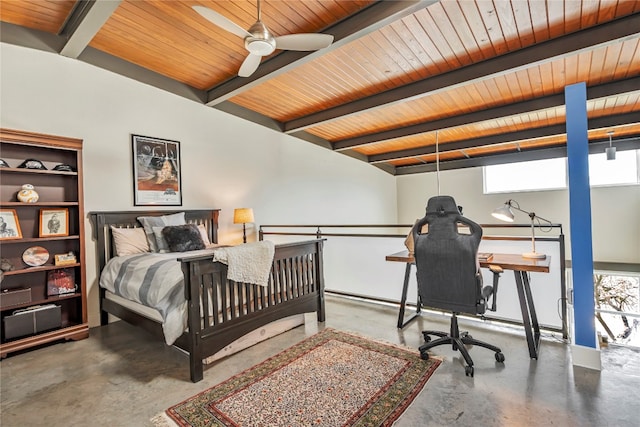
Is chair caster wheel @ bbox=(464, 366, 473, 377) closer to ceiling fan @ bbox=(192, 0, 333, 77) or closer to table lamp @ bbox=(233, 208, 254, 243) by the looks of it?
ceiling fan @ bbox=(192, 0, 333, 77)

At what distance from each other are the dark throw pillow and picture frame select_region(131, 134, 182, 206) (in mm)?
683

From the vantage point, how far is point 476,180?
807 cm

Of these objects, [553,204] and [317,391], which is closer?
[317,391]

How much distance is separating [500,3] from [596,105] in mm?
3402

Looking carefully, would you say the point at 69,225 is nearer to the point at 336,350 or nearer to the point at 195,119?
the point at 195,119

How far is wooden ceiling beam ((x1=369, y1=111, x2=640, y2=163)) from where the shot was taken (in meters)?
5.00

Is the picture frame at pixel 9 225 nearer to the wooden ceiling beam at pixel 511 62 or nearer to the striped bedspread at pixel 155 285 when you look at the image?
the striped bedspread at pixel 155 285

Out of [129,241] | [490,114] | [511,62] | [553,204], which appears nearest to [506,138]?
[490,114]

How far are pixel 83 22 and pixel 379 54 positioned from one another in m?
2.97

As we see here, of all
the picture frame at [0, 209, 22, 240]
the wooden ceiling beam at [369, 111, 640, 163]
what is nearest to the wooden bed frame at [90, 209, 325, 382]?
the picture frame at [0, 209, 22, 240]

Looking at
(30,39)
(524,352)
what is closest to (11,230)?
(30,39)

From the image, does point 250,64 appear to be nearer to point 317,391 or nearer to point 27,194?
point 27,194

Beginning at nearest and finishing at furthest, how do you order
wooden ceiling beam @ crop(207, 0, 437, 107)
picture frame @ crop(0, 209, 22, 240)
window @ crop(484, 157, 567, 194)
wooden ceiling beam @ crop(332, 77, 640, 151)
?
wooden ceiling beam @ crop(207, 0, 437, 107)
picture frame @ crop(0, 209, 22, 240)
wooden ceiling beam @ crop(332, 77, 640, 151)
window @ crop(484, 157, 567, 194)

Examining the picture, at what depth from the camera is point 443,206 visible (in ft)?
7.32
